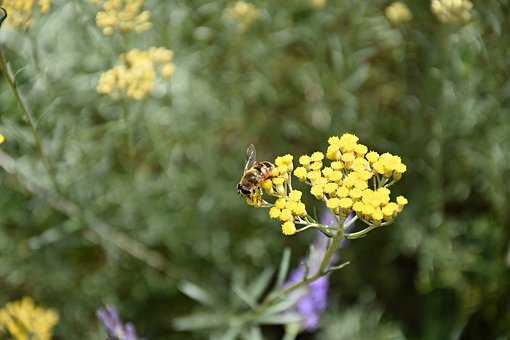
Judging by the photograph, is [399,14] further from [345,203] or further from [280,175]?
[345,203]

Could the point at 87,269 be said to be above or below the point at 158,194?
below

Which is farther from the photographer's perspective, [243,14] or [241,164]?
[241,164]

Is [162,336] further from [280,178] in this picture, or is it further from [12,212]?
[280,178]

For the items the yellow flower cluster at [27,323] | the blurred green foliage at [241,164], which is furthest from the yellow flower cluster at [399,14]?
the yellow flower cluster at [27,323]

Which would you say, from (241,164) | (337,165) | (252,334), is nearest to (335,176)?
(337,165)

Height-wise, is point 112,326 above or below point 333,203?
below

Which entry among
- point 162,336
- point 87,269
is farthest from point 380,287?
point 87,269
